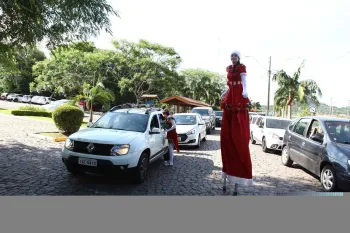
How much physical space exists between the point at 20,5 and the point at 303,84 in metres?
30.0

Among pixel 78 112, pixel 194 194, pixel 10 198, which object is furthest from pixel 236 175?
pixel 78 112

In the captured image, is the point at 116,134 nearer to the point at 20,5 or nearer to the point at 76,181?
the point at 76,181

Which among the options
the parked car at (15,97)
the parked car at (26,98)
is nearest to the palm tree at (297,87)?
the parked car at (26,98)

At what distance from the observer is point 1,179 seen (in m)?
5.36

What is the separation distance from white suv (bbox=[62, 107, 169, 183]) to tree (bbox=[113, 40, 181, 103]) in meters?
17.6

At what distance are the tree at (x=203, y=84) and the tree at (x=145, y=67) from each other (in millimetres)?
22478

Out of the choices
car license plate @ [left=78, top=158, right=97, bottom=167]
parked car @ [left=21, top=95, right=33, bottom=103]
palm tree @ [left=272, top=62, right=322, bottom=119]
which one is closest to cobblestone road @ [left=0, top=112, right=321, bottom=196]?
car license plate @ [left=78, top=158, right=97, bottom=167]

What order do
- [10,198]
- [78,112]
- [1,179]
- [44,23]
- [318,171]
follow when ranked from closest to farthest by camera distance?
[10,198] → [1,179] → [318,171] → [44,23] → [78,112]

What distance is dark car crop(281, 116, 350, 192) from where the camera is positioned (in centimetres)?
498

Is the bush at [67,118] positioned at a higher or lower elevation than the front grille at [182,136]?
higher

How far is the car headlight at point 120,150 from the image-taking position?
4.92 metres

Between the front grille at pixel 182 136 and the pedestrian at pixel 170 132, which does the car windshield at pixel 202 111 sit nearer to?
the front grille at pixel 182 136

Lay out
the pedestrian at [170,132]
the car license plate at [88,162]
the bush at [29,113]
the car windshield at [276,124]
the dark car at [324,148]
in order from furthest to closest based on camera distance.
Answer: the bush at [29,113]
the car windshield at [276,124]
the pedestrian at [170,132]
the dark car at [324,148]
the car license plate at [88,162]

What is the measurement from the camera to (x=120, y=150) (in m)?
4.96
